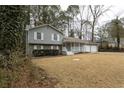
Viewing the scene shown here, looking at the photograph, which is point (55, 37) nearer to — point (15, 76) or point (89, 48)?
point (89, 48)

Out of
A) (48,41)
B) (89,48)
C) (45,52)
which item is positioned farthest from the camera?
(89,48)

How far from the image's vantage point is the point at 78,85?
709 centimetres

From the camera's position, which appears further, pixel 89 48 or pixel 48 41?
pixel 89 48

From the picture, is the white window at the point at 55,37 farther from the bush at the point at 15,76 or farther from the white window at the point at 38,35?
the bush at the point at 15,76

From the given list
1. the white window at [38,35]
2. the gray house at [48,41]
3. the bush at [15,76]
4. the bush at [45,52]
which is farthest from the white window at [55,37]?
the bush at [15,76]

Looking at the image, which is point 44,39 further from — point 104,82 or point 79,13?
point 104,82

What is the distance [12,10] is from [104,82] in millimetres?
5486

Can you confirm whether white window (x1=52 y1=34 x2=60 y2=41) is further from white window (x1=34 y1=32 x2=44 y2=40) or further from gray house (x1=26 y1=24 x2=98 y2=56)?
white window (x1=34 y1=32 x2=44 y2=40)

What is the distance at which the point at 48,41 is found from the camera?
23656 millimetres

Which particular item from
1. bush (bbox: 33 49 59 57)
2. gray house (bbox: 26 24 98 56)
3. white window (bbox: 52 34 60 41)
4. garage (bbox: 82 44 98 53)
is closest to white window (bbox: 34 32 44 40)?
gray house (bbox: 26 24 98 56)

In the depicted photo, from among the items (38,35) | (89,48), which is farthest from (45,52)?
(89,48)

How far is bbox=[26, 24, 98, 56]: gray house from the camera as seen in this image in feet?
70.8

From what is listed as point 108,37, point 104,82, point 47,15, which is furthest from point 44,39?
point 108,37

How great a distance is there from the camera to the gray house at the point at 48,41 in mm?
21580
